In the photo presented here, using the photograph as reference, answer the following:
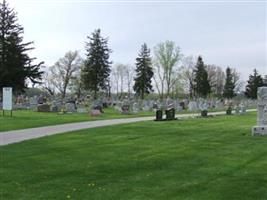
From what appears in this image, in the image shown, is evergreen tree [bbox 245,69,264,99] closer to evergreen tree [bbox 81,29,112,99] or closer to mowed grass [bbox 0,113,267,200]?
evergreen tree [bbox 81,29,112,99]

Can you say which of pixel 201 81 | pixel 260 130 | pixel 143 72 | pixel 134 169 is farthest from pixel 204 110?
pixel 201 81

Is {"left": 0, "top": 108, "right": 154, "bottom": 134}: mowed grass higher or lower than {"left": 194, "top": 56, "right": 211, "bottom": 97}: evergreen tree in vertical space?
lower

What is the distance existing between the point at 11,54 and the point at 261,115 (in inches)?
1882

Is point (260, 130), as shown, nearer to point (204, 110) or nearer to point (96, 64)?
point (204, 110)

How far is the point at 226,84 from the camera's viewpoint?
124m

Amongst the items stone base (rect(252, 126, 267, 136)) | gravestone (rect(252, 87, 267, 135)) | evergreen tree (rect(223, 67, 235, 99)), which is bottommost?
stone base (rect(252, 126, 267, 136))

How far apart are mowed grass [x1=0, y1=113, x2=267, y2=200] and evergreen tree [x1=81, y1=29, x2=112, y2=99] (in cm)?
5922

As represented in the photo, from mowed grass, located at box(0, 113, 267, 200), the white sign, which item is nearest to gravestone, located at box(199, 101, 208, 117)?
the white sign

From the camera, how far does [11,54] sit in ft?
206

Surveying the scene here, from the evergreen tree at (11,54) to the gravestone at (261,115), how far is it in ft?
150

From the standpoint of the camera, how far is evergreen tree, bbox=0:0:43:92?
203ft

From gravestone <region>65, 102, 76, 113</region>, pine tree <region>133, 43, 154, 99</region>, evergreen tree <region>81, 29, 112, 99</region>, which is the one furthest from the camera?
pine tree <region>133, 43, 154, 99</region>

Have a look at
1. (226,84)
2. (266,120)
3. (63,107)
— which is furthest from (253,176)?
(226,84)

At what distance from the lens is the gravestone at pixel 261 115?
64.6 feet
